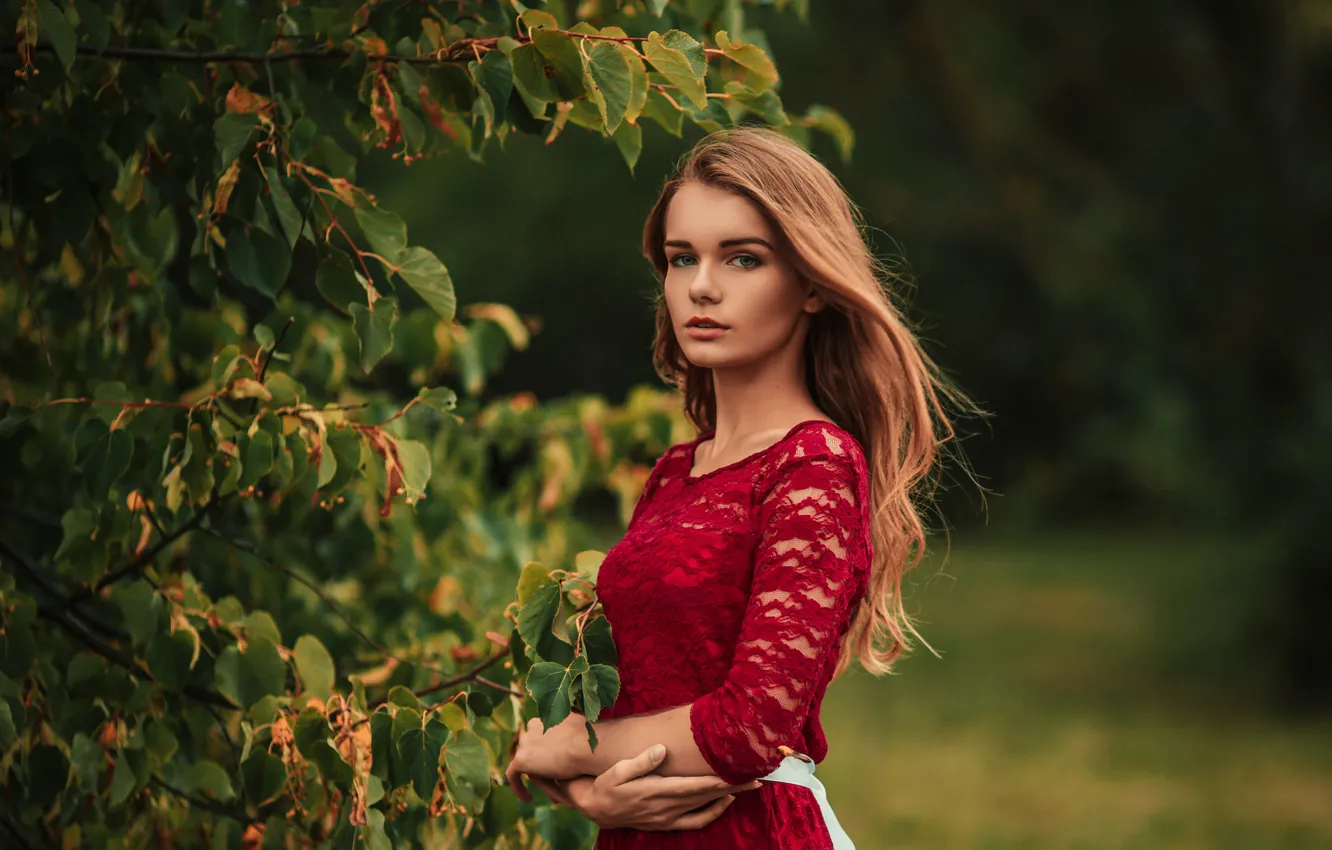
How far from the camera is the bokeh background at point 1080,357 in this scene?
319 inches

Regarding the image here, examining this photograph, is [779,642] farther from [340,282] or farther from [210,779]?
[210,779]

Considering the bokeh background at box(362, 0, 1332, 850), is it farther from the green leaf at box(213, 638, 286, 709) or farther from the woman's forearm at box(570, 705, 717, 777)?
the green leaf at box(213, 638, 286, 709)

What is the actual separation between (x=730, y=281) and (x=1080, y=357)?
15.6m

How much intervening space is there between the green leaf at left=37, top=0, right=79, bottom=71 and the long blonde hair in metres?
A: 0.81

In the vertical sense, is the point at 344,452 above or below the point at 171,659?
above

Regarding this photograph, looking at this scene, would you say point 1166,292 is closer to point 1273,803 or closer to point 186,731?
point 1273,803

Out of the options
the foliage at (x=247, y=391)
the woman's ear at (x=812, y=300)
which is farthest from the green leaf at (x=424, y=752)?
the woman's ear at (x=812, y=300)

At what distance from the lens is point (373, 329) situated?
2025 mm

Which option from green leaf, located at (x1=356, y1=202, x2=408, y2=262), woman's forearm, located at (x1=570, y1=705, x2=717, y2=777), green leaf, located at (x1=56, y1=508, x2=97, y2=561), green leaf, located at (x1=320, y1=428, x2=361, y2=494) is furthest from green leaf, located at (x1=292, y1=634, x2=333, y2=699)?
green leaf, located at (x1=356, y1=202, x2=408, y2=262)

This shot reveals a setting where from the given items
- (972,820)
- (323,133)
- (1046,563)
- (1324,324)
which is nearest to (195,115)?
(323,133)

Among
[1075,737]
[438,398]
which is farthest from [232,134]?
[1075,737]

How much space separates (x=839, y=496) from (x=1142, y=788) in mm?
6843

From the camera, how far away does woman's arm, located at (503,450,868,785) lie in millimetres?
1717

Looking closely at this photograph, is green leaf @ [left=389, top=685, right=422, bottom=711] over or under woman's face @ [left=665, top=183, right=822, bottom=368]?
under
